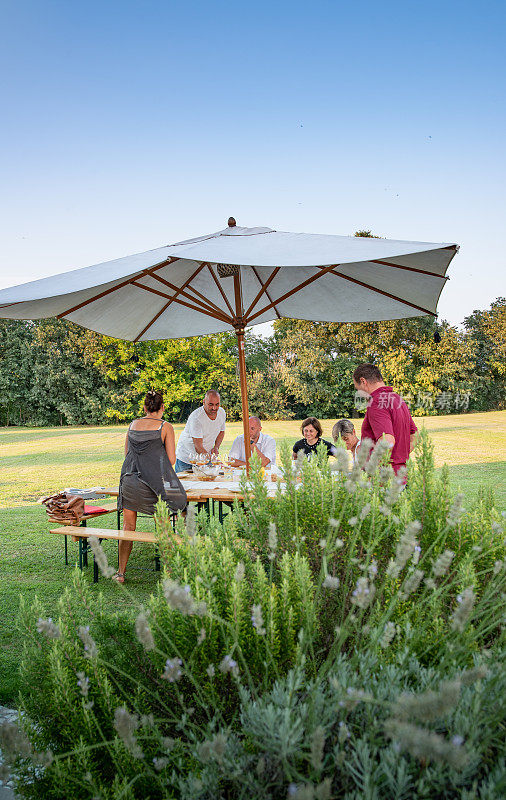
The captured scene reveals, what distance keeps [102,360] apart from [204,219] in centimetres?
1434

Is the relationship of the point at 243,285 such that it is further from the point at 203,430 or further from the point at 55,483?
the point at 55,483

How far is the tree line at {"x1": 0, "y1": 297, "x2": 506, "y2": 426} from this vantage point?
36062 mm

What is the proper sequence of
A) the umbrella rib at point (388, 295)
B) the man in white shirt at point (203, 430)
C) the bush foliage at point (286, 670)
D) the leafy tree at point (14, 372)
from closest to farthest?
the bush foliage at point (286, 670), the umbrella rib at point (388, 295), the man in white shirt at point (203, 430), the leafy tree at point (14, 372)

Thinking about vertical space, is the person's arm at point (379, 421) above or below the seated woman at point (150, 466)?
above

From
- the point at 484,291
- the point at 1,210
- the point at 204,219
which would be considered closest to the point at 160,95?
the point at 204,219

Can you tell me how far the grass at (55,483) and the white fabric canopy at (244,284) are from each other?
156 centimetres

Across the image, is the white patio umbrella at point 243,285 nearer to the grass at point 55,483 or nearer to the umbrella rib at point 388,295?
the umbrella rib at point 388,295

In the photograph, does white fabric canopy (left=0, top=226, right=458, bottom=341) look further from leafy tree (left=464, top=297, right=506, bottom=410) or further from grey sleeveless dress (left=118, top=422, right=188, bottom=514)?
leafy tree (left=464, top=297, right=506, bottom=410)

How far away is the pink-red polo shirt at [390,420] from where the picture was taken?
4.07 metres

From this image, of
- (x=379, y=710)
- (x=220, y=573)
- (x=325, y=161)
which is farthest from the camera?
(x=325, y=161)

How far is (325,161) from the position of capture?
18516mm

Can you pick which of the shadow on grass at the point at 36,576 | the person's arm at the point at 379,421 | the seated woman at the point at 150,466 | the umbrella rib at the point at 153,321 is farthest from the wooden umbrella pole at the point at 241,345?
the shadow on grass at the point at 36,576

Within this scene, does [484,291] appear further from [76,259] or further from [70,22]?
[70,22]

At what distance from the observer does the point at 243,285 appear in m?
6.79
